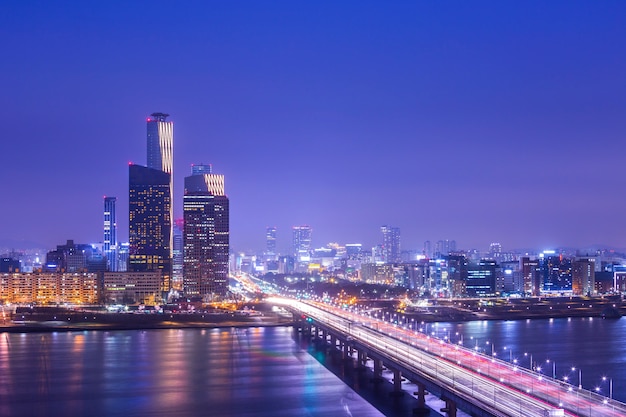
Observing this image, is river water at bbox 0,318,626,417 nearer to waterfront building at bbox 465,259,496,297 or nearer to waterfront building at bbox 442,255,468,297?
waterfront building at bbox 465,259,496,297

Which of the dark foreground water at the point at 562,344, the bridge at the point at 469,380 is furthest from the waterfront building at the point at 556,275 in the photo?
the bridge at the point at 469,380

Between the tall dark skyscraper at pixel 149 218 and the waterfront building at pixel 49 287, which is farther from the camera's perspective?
the tall dark skyscraper at pixel 149 218

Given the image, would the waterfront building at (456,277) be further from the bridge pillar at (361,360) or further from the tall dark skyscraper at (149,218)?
the bridge pillar at (361,360)

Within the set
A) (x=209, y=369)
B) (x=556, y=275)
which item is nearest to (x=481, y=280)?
(x=556, y=275)

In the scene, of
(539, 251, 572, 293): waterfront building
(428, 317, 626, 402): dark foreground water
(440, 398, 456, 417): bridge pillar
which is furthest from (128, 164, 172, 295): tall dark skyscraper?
(440, 398, 456, 417): bridge pillar

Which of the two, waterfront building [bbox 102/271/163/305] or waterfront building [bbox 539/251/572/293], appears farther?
waterfront building [bbox 539/251/572/293]
